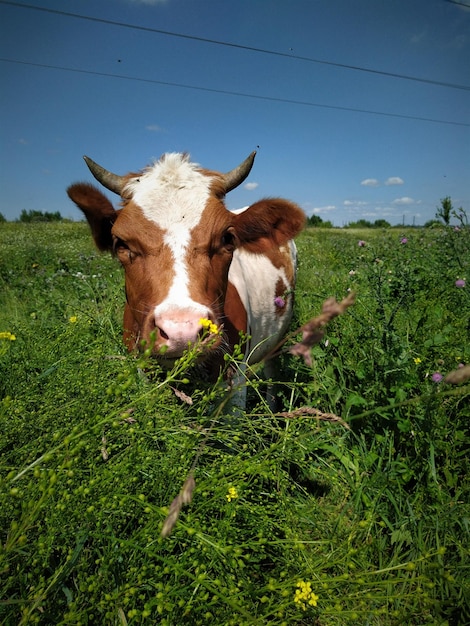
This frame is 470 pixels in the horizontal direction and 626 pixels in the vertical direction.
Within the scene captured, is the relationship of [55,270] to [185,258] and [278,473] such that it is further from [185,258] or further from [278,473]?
[278,473]

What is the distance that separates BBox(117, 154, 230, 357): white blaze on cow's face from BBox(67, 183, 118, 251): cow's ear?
19 cm

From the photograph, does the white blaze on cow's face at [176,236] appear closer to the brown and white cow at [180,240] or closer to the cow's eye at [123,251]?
the brown and white cow at [180,240]

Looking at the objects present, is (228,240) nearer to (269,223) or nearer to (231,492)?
(269,223)

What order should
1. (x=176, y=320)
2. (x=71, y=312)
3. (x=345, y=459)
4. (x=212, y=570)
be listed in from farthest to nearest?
1. (x=71, y=312)
2. (x=345, y=459)
3. (x=176, y=320)
4. (x=212, y=570)

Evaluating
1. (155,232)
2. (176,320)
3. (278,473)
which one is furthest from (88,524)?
(155,232)

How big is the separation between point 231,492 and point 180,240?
1.37 metres

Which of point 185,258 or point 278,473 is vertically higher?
point 185,258

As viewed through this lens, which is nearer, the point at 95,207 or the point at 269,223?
the point at 95,207

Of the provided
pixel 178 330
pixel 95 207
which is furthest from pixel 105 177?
pixel 178 330

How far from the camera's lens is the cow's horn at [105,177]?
273 cm

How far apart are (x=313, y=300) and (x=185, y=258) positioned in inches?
121

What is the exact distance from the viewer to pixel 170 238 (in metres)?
2.10

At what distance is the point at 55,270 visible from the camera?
701 centimetres

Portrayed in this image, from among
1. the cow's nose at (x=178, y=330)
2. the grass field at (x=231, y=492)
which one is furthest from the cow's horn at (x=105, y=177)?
the cow's nose at (x=178, y=330)
